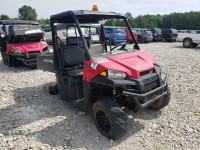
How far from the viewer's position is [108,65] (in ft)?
8.92

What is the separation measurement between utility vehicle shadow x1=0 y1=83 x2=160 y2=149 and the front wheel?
0.17m

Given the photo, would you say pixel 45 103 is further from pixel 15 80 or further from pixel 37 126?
pixel 15 80

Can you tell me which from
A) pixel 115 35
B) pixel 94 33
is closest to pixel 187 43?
pixel 115 35

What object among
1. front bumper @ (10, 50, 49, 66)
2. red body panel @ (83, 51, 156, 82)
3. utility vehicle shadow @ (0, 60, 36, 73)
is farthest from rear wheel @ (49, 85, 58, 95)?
utility vehicle shadow @ (0, 60, 36, 73)

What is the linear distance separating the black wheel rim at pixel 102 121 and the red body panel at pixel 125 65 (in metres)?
0.61

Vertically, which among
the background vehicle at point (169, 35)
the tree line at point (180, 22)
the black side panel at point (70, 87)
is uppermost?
the tree line at point (180, 22)


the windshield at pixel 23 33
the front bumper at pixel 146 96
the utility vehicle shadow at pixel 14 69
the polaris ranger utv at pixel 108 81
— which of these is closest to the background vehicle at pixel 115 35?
the windshield at pixel 23 33

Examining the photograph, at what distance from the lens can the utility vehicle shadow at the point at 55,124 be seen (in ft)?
9.68

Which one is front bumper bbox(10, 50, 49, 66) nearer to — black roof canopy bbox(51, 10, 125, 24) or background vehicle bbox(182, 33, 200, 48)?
black roof canopy bbox(51, 10, 125, 24)

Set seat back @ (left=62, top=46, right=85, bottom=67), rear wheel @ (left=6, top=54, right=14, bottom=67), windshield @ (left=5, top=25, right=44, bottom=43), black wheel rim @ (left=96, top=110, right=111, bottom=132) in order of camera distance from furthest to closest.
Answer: rear wheel @ (left=6, top=54, right=14, bottom=67), windshield @ (left=5, top=25, right=44, bottom=43), seat back @ (left=62, top=46, right=85, bottom=67), black wheel rim @ (left=96, top=110, right=111, bottom=132)

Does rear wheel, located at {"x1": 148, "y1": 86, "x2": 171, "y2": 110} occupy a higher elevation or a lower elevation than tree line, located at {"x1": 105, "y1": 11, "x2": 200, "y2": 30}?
lower

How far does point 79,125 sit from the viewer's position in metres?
3.36

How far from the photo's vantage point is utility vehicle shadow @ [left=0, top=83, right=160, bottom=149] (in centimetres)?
295

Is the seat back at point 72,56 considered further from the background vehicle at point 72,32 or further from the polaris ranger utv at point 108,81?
the background vehicle at point 72,32
